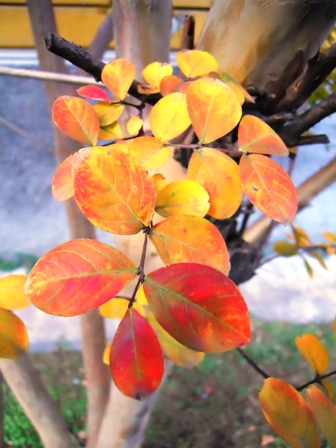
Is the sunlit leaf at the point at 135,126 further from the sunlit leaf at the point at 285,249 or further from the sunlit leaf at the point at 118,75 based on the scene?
the sunlit leaf at the point at 285,249

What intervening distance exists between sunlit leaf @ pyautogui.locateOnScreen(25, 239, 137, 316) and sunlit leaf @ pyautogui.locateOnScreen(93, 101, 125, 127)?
0.12m

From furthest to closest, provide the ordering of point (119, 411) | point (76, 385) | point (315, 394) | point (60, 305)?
1. point (76, 385)
2. point (119, 411)
3. point (315, 394)
4. point (60, 305)

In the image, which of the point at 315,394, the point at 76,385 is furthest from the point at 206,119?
the point at 76,385

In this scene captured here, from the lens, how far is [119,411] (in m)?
0.52

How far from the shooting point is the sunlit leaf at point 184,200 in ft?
0.68

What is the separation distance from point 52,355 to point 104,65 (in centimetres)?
99

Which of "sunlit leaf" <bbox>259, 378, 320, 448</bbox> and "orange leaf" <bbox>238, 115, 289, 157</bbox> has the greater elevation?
"orange leaf" <bbox>238, 115, 289, 157</bbox>

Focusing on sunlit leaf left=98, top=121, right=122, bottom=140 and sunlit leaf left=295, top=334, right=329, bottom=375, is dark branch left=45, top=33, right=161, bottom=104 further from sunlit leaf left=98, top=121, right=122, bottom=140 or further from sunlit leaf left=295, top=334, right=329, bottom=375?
sunlit leaf left=295, top=334, right=329, bottom=375

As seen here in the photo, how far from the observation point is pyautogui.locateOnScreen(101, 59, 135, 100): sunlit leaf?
9.8 inches

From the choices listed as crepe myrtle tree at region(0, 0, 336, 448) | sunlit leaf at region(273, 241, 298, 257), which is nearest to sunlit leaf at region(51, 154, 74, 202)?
crepe myrtle tree at region(0, 0, 336, 448)

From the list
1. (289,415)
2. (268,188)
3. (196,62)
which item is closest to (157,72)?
(196,62)

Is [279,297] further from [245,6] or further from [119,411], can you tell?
[245,6]

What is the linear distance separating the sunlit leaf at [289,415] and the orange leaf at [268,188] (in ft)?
0.46

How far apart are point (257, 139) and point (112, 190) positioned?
0.34ft
